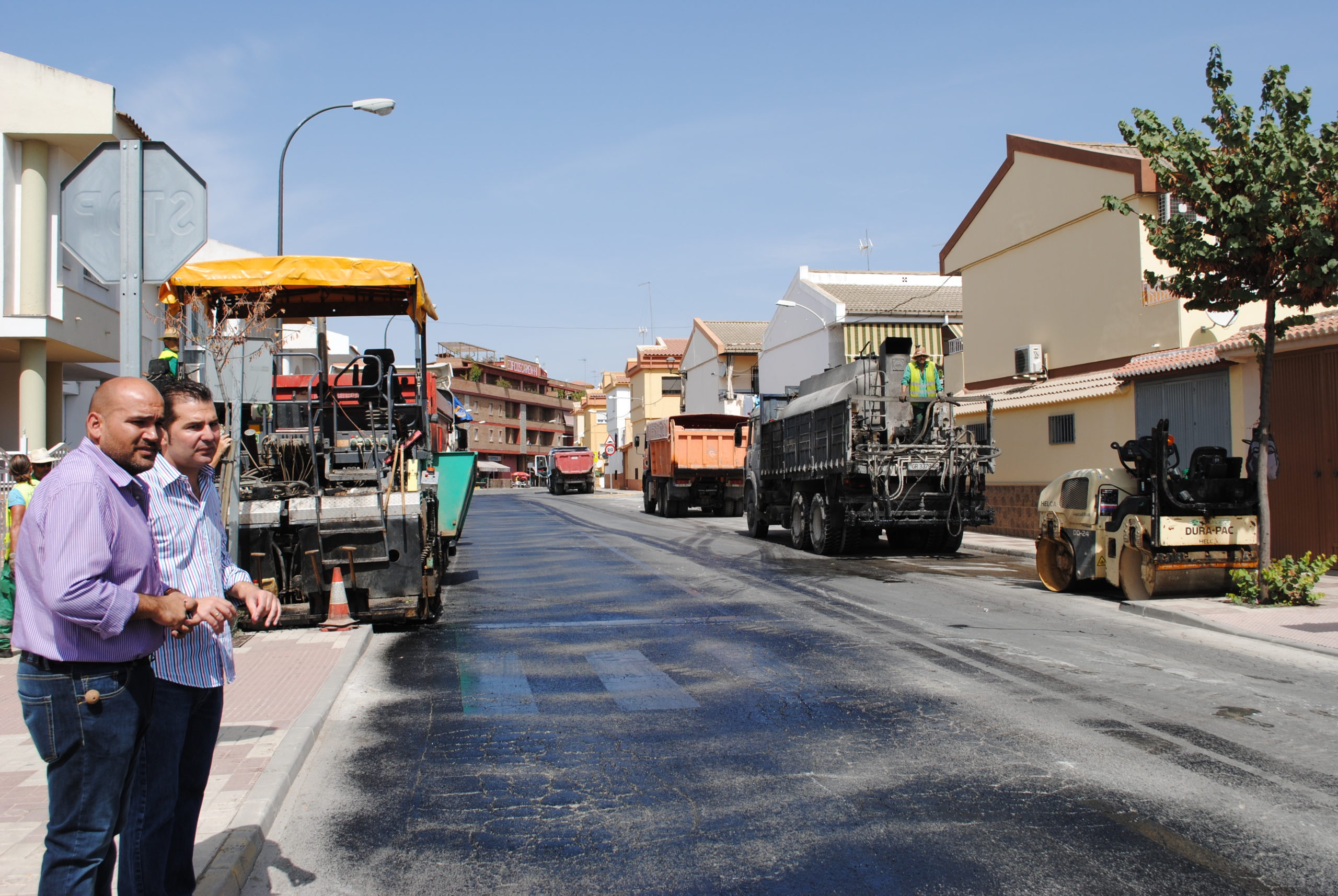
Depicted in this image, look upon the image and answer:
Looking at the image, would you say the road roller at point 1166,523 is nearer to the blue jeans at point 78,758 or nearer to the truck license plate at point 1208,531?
the truck license plate at point 1208,531

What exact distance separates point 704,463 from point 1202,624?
20509 mm

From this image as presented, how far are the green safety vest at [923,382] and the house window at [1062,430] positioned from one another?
223 inches

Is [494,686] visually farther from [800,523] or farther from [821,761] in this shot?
[800,523]

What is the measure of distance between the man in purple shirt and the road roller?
10.3 meters

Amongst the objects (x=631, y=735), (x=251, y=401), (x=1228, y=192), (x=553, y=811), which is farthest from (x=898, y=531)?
(x=553, y=811)

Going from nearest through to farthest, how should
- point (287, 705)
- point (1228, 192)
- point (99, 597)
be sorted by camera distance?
point (99, 597) < point (287, 705) < point (1228, 192)

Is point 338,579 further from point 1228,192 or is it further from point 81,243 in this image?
point 1228,192

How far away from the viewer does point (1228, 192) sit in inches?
430

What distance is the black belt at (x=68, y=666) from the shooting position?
294 cm

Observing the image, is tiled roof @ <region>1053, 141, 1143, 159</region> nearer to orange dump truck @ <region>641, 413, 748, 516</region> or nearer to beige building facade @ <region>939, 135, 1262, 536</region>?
beige building facade @ <region>939, 135, 1262, 536</region>

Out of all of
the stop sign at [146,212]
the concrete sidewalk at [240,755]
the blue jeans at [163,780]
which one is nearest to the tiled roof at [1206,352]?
the concrete sidewalk at [240,755]

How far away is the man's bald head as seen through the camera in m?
3.09

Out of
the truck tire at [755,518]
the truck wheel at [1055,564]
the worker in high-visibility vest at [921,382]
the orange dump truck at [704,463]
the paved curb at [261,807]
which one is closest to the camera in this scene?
the paved curb at [261,807]

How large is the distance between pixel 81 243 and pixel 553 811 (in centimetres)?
368
